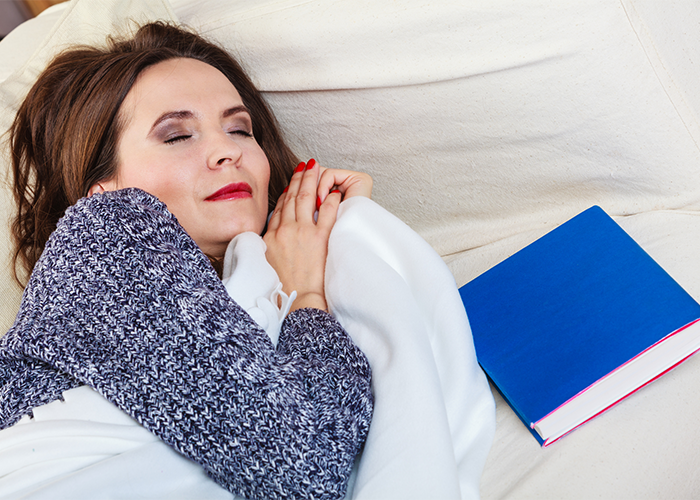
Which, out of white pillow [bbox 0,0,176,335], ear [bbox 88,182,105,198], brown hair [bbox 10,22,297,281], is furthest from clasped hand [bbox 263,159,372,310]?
white pillow [bbox 0,0,176,335]

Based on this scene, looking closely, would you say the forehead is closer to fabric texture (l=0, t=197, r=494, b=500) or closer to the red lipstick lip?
the red lipstick lip

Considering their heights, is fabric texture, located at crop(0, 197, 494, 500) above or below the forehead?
below

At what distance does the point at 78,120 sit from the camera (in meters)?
1.13

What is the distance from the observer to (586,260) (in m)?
0.90

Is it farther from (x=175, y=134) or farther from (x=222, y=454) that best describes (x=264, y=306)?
(x=175, y=134)

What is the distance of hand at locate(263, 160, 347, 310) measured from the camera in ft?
3.27

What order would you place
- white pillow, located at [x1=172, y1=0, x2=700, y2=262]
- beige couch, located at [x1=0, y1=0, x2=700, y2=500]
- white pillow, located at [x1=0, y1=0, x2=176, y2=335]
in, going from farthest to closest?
white pillow, located at [x1=0, y1=0, x2=176, y2=335] < white pillow, located at [x1=172, y1=0, x2=700, y2=262] < beige couch, located at [x1=0, y1=0, x2=700, y2=500]

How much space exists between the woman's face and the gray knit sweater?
0.60 feet

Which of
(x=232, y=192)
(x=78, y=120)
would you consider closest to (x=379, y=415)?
(x=232, y=192)

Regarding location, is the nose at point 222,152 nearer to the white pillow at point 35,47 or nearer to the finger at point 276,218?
the finger at point 276,218

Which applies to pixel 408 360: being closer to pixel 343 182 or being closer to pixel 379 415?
pixel 379 415

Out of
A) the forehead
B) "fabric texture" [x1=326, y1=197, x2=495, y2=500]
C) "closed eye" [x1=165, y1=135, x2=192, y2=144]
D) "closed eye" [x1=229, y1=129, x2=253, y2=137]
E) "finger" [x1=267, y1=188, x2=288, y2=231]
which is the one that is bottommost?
"fabric texture" [x1=326, y1=197, x2=495, y2=500]

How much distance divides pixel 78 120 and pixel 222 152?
1.13ft

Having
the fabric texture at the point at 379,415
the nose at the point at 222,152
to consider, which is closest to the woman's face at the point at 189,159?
the nose at the point at 222,152
